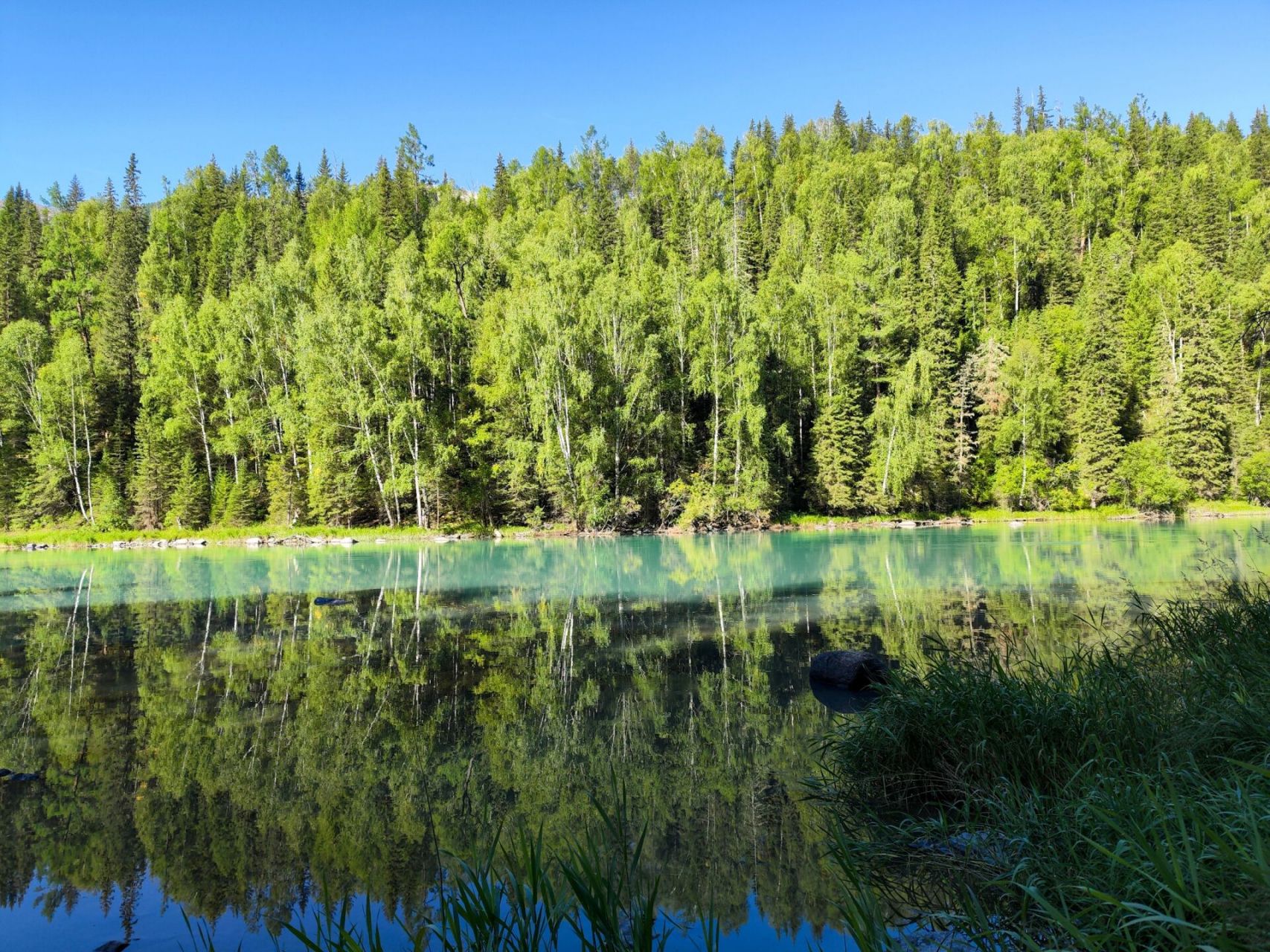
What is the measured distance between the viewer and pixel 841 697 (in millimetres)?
8820

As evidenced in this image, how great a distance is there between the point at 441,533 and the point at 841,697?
3695cm

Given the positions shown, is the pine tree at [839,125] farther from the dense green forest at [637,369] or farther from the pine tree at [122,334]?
the pine tree at [122,334]

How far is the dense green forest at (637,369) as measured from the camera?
4294cm

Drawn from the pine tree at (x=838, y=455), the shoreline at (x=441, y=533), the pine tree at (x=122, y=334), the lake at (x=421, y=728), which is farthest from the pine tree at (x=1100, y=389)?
the pine tree at (x=122, y=334)

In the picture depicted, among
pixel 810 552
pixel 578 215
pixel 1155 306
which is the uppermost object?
pixel 578 215

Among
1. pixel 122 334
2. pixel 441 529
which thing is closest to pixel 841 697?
pixel 441 529

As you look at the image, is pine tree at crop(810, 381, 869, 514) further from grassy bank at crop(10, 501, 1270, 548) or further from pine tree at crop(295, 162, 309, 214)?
pine tree at crop(295, 162, 309, 214)

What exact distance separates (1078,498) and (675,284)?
2793cm

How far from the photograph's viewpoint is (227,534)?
141ft

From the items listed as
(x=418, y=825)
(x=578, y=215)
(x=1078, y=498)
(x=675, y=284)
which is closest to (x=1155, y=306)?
(x=1078, y=498)

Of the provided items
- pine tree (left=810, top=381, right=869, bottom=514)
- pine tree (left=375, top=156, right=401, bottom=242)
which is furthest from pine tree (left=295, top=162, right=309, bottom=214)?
pine tree (left=810, top=381, right=869, bottom=514)

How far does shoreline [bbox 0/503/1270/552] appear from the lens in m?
41.0

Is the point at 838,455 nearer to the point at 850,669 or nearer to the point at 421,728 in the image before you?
the point at 850,669

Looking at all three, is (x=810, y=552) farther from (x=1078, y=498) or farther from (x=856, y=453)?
(x=1078, y=498)
